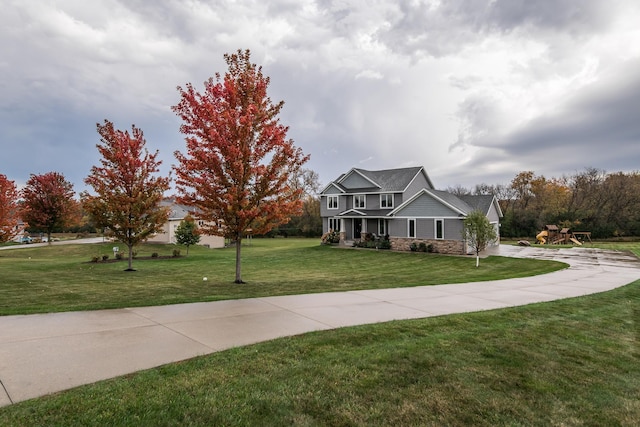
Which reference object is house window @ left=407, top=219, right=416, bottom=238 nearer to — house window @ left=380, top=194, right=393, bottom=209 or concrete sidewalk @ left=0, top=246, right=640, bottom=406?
house window @ left=380, top=194, right=393, bottom=209

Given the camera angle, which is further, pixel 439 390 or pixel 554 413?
pixel 439 390

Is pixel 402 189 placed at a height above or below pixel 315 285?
above

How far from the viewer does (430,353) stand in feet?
17.5

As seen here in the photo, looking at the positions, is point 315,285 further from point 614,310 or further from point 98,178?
point 98,178

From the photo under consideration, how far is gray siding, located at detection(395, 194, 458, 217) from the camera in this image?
29.0 metres

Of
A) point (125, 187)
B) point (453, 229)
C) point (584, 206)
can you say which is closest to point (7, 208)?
point (125, 187)

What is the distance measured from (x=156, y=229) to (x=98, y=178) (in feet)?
11.8

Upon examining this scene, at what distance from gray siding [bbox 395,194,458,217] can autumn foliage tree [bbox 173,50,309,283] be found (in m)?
19.3

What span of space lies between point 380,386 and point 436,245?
26.1 metres

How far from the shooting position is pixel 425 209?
2997 centimetres

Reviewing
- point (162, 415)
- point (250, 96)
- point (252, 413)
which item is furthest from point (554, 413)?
point (250, 96)

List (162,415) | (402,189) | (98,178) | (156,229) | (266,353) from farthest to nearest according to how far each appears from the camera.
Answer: (402,189), (156,229), (98,178), (266,353), (162,415)

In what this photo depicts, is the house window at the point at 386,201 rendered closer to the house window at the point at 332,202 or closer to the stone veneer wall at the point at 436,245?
the stone veneer wall at the point at 436,245

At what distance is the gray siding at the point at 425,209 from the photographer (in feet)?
95.0
